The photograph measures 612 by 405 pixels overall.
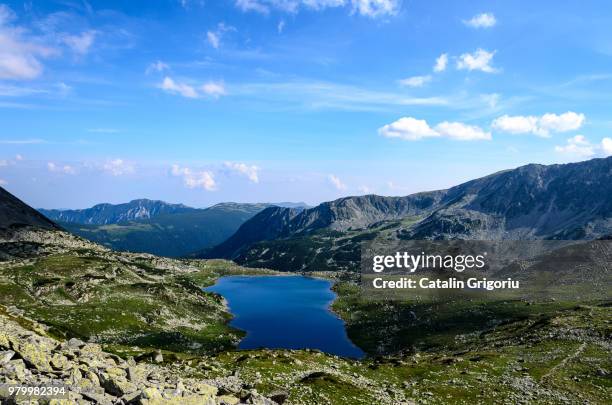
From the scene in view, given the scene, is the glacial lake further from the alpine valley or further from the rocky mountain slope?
the rocky mountain slope

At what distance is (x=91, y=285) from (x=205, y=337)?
167ft

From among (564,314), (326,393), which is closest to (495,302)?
(564,314)

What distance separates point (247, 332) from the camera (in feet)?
482

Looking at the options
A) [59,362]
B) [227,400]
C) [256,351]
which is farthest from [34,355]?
[256,351]

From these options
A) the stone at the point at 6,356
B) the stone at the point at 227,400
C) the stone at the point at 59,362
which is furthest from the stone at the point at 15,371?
the stone at the point at 227,400

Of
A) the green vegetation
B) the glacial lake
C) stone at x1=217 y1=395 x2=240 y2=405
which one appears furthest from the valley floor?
the glacial lake

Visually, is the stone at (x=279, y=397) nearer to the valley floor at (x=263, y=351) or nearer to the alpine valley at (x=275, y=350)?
the valley floor at (x=263, y=351)

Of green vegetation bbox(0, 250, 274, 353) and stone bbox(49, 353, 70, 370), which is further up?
stone bbox(49, 353, 70, 370)

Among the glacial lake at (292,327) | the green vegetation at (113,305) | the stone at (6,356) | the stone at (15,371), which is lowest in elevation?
the glacial lake at (292,327)

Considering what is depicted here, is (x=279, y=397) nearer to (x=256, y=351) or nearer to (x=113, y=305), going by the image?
(x=256, y=351)

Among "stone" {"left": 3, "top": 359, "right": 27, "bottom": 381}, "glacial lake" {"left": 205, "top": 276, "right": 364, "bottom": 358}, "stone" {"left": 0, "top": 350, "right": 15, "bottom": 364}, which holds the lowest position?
"glacial lake" {"left": 205, "top": 276, "right": 364, "bottom": 358}

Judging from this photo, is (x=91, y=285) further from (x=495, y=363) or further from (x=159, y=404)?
(x=159, y=404)

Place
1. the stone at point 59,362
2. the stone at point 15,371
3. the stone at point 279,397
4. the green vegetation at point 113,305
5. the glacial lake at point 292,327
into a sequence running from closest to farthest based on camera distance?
the stone at point 15,371
the stone at point 59,362
the stone at point 279,397
the green vegetation at point 113,305
the glacial lake at point 292,327

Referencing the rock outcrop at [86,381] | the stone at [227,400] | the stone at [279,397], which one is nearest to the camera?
the rock outcrop at [86,381]
